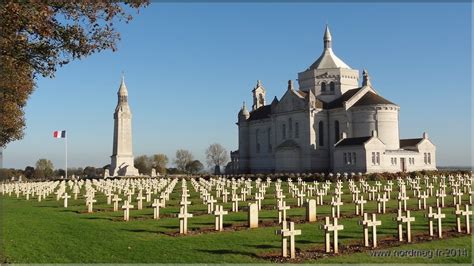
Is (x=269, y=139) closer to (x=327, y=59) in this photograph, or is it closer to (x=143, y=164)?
(x=327, y=59)

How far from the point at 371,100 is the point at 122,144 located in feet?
134

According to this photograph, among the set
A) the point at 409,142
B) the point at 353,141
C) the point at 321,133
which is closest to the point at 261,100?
the point at 321,133

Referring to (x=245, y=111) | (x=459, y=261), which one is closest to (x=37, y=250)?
(x=459, y=261)

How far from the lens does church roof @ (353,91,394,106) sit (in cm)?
6088

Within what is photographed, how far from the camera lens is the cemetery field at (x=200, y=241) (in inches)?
434

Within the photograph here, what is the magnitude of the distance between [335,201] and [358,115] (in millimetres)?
44926

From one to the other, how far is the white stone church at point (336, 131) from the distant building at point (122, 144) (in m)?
21.4

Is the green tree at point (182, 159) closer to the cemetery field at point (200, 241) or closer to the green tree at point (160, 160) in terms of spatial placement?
the green tree at point (160, 160)

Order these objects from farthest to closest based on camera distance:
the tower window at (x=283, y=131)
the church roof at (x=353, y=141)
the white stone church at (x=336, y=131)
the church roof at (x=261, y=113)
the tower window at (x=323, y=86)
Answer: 1. the church roof at (x=261, y=113)
2. the tower window at (x=323, y=86)
3. the tower window at (x=283, y=131)
4. the white stone church at (x=336, y=131)
5. the church roof at (x=353, y=141)

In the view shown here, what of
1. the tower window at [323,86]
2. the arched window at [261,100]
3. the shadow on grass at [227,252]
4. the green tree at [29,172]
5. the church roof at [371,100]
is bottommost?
the shadow on grass at [227,252]

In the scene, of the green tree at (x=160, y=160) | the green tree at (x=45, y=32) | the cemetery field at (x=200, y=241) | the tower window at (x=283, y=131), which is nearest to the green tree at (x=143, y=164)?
the green tree at (x=160, y=160)

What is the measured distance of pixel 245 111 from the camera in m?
80.2

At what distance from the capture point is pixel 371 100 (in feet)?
202

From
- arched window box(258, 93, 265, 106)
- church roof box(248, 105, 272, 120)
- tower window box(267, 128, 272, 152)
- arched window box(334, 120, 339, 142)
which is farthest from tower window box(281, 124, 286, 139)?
arched window box(258, 93, 265, 106)
